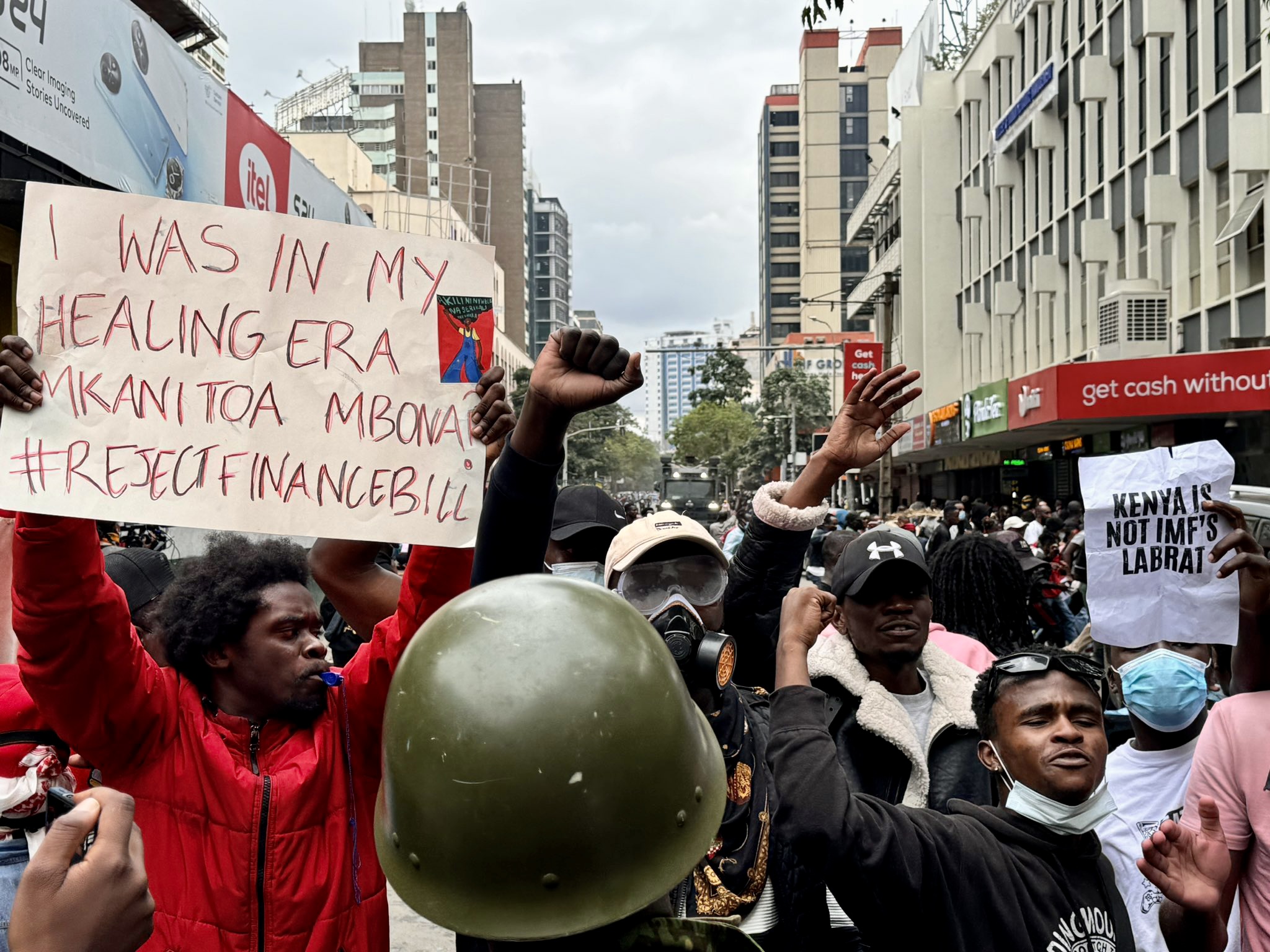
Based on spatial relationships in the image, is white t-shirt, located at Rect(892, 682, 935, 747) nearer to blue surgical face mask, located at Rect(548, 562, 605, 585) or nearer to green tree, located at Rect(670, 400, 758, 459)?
blue surgical face mask, located at Rect(548, 562, 605, 585)

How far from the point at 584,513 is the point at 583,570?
0.83 ft

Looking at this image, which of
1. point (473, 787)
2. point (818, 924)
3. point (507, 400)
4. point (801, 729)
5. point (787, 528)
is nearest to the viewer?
point (473, 787)

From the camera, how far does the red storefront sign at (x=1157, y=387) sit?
16422mm

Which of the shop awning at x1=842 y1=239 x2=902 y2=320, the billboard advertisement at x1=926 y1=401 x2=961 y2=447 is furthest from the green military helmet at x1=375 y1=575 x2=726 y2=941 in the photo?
the shop awning at x1=842 y1=239 x2=902 y2=320

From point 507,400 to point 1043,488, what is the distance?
2920cm

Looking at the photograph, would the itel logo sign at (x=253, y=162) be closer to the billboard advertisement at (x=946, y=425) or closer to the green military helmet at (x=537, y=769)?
the green military helmet at (x=537, y=769)

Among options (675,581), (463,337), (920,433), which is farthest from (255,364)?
(920,433)

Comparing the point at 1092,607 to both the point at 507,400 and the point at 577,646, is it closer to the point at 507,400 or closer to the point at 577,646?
the point at 507,400

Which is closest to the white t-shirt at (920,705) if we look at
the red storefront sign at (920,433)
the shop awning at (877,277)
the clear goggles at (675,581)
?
the clear goggles at (675,581)

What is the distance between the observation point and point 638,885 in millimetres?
1420

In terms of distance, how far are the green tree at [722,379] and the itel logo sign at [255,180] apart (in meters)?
69.3

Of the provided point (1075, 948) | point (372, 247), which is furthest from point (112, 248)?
point (1075, 948)

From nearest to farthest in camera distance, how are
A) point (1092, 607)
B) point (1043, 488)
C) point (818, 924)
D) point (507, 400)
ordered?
point (507, 400) < point (818, 924) < point (1092, 607) < point (1043, 488)

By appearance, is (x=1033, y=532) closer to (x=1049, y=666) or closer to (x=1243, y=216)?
(x=1243, y=216)
